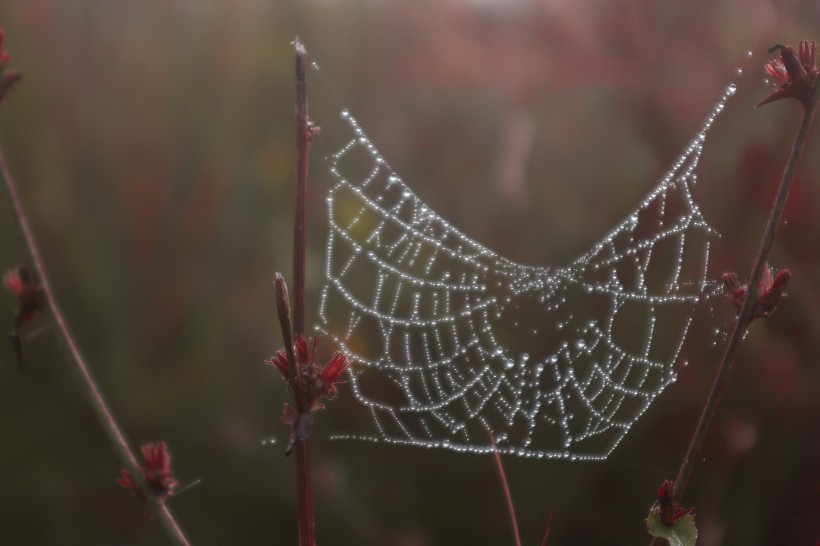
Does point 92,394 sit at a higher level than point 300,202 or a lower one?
lower

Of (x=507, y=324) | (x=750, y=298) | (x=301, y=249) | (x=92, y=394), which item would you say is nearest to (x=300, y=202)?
(x=301, y=249)

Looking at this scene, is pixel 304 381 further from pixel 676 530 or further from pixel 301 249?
pixel 676 530

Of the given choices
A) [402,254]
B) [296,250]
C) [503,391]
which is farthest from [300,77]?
[503,391]

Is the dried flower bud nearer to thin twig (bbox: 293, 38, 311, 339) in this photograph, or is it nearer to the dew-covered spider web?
thin twig (bbox: 293, 38, 311, 339)

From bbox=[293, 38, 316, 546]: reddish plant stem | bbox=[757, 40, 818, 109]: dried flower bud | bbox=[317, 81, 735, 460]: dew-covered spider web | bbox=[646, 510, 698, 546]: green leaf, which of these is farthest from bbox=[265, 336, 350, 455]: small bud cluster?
bbox=[317, 81, 735, 460]: dew-covered spider web

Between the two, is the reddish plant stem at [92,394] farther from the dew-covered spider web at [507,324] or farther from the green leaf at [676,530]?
the dew-covered spider web at [507,324]

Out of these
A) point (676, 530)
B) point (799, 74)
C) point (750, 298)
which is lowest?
point (676, 530)

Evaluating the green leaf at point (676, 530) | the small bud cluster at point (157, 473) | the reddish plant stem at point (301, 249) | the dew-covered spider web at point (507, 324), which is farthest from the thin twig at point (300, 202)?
the dew-covered spider web at point (507, 324)
